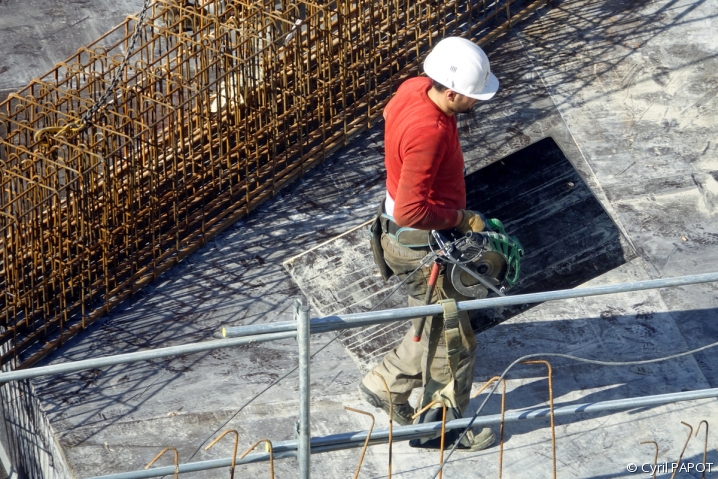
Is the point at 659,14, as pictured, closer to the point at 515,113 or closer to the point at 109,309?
the point at 515,113

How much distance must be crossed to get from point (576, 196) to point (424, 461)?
2580mm

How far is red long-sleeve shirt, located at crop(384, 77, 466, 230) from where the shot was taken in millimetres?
5754

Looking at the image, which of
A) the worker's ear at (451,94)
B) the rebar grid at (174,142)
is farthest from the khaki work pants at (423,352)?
the rebar grid at (174,142)

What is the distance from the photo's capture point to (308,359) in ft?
15.6

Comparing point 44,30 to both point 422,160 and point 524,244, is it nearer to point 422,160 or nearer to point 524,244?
point 524,244

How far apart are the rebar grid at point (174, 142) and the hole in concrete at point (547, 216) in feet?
5.11

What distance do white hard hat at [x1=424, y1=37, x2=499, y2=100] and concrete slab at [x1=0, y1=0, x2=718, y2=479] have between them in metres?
2.01

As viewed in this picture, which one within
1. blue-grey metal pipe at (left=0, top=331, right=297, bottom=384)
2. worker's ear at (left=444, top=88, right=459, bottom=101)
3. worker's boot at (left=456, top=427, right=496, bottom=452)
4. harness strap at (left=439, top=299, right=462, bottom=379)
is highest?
worker's ear at (left=444, top=88, right=459, bottom=101)

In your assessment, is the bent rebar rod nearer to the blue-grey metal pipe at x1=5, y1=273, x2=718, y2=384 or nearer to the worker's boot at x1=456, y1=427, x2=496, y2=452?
the blue-grey metal pipe at x1=5, y1=273, x2=718, y2=384

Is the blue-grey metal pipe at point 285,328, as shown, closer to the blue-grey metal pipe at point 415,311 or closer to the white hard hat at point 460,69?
the blue-grey metal pipe at point 415,311

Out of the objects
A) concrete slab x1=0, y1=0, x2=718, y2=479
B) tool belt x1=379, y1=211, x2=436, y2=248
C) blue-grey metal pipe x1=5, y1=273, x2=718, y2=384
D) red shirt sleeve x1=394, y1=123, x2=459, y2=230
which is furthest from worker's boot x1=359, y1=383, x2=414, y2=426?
blue-grey metal pipe x1=5, y1=273, x2=718, y2=384

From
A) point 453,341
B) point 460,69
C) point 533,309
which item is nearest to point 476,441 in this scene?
point 453,341

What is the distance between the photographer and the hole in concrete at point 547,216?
7.62 metres

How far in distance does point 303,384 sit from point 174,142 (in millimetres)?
3633
